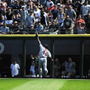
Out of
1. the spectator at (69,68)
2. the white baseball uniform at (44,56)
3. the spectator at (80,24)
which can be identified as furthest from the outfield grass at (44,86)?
the spectator at (80,24)

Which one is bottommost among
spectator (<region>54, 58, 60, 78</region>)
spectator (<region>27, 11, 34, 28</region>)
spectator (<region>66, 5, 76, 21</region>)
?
spectator (<region>54, 58, 60, 78</region>)

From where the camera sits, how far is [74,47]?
18859 mm

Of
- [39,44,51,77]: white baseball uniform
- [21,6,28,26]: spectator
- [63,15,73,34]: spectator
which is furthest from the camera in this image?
[21,6,28,26]: spectator

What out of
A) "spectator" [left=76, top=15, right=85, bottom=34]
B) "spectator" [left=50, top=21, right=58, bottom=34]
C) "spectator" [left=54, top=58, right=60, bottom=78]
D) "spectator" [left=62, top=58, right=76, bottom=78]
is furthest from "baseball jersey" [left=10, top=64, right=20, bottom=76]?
"spectator" [left=76, top=15, right=85, bottom=34]

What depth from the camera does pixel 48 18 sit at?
18.8 m

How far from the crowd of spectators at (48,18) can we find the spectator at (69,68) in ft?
5.41

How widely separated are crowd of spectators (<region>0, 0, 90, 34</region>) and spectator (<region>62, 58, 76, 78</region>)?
5.41 feet

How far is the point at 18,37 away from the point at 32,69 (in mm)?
2025

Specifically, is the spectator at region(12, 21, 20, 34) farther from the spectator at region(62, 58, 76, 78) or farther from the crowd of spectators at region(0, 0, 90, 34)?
the spectator at region(62, 58, 76, 78)

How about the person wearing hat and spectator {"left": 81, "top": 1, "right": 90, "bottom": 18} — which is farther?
the person wearing hat

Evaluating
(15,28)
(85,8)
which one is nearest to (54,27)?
(85,8)

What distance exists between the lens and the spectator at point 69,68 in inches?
721

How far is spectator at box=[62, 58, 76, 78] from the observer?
18.3m

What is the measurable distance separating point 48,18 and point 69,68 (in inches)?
115
